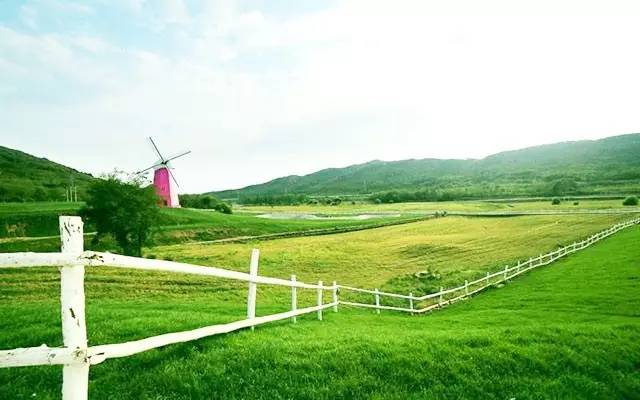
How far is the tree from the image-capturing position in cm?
4603

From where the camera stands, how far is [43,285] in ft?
104

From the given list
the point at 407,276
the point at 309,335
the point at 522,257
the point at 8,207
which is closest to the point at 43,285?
the point at 407,276

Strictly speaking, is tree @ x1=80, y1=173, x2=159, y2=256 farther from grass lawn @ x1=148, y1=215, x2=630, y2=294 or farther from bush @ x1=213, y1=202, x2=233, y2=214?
bush @ x1=213, y1=202, x2=233, y2=214

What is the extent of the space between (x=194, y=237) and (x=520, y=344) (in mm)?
62752

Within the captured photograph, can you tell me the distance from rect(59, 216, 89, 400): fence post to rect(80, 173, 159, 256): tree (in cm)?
4391

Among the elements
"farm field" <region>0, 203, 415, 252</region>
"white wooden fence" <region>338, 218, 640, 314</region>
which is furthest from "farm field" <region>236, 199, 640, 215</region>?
"white wooden fence" <region>338, 218, 640, 314</region>

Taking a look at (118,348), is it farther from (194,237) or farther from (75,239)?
(194,237)

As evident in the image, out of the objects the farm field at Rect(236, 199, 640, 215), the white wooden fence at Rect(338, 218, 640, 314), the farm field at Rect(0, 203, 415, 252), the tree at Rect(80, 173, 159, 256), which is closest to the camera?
the white wooden fence at Rect(338, 218, 640, 314)

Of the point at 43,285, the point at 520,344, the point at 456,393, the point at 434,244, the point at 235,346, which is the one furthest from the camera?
the point at 434,244

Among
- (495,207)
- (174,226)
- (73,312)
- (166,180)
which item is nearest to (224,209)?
(166,180)

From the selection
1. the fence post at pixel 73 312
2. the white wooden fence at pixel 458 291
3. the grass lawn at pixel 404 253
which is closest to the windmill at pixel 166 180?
the grass lawn at pixel 404 253

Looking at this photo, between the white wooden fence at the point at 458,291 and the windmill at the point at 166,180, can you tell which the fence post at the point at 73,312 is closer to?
the white wooden fence at the point at 458,291

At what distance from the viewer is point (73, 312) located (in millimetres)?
4891

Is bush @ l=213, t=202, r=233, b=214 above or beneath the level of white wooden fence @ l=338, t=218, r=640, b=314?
above
